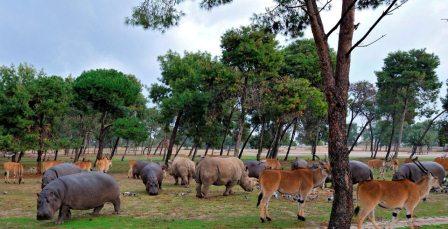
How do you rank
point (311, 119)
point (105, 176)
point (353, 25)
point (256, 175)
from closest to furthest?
point (353, 25)
point (105, 176)
point (256, 175)
point (311, 119)

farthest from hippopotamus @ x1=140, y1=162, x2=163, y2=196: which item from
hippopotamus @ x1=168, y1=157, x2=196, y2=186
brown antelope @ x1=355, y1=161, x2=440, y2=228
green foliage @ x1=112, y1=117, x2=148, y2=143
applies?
green foliage @ x1=112, y1=117, x2=148, y2=143

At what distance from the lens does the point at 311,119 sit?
60938 millimetres

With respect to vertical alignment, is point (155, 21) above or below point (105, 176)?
above

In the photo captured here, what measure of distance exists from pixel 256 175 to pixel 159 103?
1938 centimetres

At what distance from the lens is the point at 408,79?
187ft

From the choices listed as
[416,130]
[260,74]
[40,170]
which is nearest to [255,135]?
[260,74]

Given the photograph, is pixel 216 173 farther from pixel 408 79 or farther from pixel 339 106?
pixel 408 79

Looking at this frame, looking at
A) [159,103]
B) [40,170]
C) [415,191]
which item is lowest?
[40,170]

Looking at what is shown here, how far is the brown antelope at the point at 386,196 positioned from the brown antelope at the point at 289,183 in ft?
10.1

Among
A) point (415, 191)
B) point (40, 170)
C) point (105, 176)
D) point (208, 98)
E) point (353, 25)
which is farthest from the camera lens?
point (208, 98)

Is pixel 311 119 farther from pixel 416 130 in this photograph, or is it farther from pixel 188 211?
pixel 416 130

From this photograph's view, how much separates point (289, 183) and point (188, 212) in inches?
171

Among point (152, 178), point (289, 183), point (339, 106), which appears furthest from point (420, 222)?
point (152, 178)

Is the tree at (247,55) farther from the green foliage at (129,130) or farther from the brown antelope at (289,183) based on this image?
the brown antelope at (289,183)
